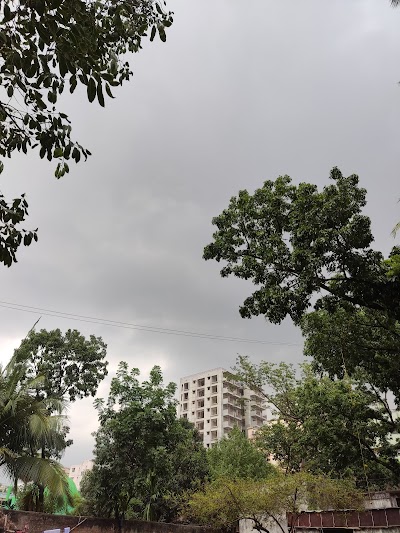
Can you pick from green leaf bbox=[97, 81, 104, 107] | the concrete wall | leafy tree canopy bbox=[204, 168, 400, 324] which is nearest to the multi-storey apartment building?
the concrete wall

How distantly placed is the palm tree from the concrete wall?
139 inches

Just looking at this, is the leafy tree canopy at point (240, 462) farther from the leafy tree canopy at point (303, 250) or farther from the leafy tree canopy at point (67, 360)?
the leafy tree canopy at point (303, 250)

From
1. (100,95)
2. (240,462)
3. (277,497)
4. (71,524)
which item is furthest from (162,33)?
(240,462)

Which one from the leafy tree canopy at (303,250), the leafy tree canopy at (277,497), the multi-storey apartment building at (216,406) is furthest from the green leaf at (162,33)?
the multi-storey apartment building at (216,406)

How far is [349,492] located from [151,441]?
24.3ft

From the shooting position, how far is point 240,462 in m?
26.6

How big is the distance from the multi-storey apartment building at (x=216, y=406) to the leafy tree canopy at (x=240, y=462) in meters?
27.5

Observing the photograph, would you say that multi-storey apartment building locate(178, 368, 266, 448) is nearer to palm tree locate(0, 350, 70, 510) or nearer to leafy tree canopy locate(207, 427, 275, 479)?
leafy tree canopy locate(207, 427, 275, 479)

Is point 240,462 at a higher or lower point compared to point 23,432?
higher

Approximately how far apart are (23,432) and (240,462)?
19331 mm

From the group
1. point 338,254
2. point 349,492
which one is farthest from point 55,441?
point 349,492

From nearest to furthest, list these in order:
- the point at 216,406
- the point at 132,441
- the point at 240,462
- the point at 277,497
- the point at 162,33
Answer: the point at 162,33 → the point at 277,497 → the point at 132,441 → the point at 240,462 → the point at 216,406

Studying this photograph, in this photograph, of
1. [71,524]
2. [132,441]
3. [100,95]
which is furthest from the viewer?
[132,441]

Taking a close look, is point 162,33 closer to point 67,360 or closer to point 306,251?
point 306,251
